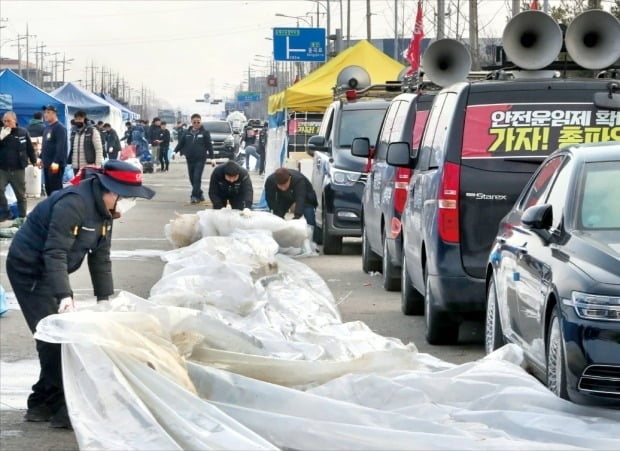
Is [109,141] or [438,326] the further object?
[109,141]

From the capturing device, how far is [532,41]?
11969mm

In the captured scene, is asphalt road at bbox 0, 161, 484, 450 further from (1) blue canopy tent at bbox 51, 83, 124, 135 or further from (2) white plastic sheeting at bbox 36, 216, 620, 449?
(1) blue canopy tent at bbox 51, 83, 124, 135

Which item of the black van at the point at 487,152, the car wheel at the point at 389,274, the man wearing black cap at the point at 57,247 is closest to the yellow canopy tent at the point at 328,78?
the car wheel at the point at 389,274

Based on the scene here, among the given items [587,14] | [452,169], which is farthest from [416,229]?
[587,14]

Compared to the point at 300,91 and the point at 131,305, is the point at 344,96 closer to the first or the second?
the point at 300,91

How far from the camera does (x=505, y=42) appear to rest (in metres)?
11.9

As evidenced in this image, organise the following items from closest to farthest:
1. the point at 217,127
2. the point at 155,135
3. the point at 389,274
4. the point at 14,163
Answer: the point at 389,274 → the point at 14,163 → the point at 155,135 → the point at 217,127

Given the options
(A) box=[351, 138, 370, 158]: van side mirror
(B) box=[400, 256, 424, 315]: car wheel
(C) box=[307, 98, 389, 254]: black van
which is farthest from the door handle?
(C) box=[307, 98, 389, 254]: black van

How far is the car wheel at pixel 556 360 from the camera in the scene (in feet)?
22.6

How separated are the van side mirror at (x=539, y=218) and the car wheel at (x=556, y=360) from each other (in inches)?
30.2

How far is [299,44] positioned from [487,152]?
5444cm

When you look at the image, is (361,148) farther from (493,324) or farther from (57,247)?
(57,247)

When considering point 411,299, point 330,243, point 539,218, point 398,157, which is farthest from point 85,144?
point 539,218

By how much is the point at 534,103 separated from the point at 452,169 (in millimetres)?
773
